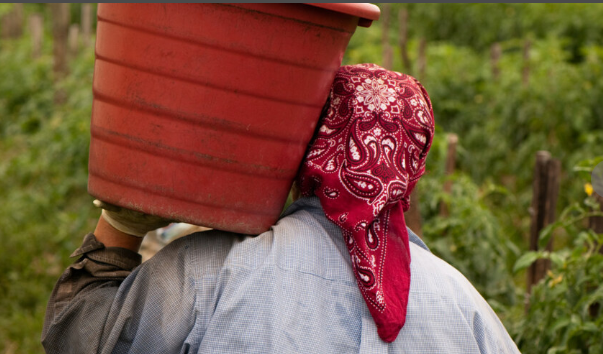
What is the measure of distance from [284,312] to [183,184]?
0.33m

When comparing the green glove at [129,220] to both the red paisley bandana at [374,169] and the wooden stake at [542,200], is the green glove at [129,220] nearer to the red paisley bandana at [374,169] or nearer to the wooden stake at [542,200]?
the red paisley bandana at [374,169]

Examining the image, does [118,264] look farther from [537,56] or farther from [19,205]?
[537,56]

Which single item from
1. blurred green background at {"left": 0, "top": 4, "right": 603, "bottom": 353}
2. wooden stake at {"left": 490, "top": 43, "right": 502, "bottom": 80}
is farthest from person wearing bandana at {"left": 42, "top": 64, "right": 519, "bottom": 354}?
wooden stake at {"left": 490, "top": 43, "right": 502, "bottom": 80}

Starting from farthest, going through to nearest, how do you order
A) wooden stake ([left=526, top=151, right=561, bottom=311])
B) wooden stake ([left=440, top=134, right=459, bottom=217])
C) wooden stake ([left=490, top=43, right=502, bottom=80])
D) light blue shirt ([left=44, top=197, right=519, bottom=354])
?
1. wooden stake ([left=490, top=43, right=502, bottom=80])
2. wooden stake ([left=440, top=134, right=459, bottom=217])
3. wooden stake ([left=526, top=151, right=561, bottom=311])
4. light blue shirt ([left=44, top=197, right=519, bottom=354])

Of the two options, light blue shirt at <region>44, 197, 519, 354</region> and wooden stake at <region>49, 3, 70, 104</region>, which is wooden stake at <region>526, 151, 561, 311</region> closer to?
light blue shirt at <region>44, 197, 519, 354</region>

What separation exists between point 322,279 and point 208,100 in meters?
0.44

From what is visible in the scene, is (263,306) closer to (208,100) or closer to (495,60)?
(208,100)

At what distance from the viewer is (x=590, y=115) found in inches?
190

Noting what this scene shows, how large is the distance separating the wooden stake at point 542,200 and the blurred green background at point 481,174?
12 cm

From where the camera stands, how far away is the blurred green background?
2.26 metres

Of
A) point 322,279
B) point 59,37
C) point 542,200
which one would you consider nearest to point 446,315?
point 322,279

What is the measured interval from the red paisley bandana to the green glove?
0.34 m

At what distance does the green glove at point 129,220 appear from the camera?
1430 millimetres

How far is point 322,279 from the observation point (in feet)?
4.62
